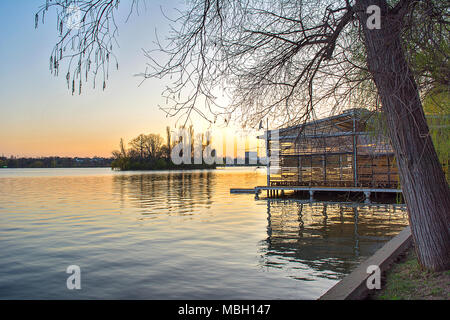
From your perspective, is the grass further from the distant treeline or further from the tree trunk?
the distant treeline

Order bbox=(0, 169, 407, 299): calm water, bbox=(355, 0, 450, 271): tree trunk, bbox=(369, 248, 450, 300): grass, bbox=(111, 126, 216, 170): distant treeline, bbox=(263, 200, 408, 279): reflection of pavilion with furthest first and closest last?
bbox=(111, 126, 216, 170): distant treeline → bbox=(263, 200, 408, 279): reflection of pavilion → bbox=(0, 169, 407, 299): calm water → bbox=(355, 0, 450, 271): tree trunk → bbox=(369, 248, 450, 300): grass

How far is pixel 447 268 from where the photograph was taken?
4.82m

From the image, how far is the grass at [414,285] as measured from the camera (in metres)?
4.21

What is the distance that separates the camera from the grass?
4.21 meters

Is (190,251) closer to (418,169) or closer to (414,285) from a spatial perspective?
(414,285)

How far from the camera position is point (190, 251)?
1022 cm

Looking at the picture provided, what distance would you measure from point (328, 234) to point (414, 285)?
299 inches

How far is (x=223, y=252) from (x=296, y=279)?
2.93 metres

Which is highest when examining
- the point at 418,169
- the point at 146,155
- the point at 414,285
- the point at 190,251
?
the point at 146,155

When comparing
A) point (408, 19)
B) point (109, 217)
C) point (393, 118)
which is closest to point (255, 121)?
point (393, 118)

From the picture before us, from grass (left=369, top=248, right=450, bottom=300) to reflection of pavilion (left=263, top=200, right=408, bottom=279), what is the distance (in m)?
2.47
